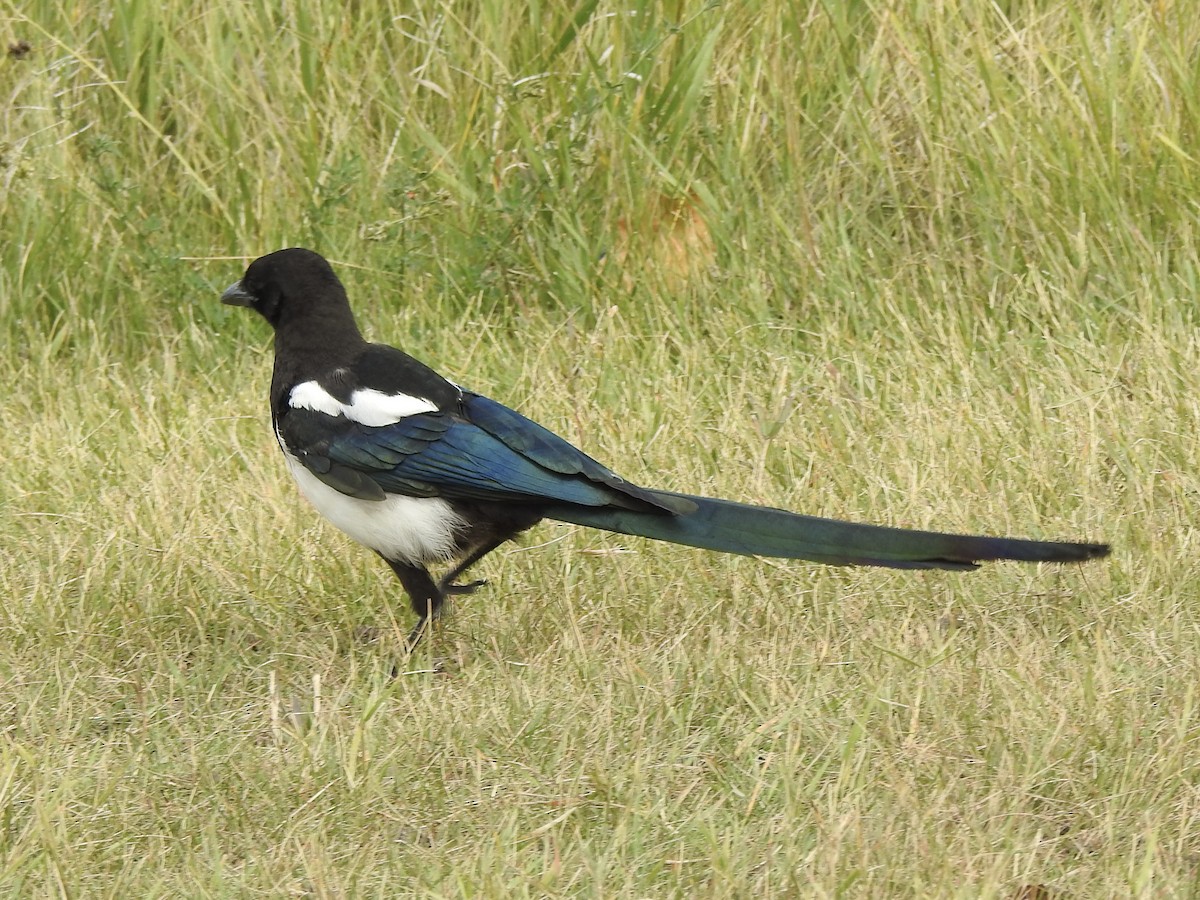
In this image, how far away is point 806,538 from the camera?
2938 mm

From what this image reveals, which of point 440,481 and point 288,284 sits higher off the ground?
point 288,284

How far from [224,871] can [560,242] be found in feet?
8.85

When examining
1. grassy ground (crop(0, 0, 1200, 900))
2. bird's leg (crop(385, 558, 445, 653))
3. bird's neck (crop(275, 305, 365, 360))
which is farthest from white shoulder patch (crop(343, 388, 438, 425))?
grassy ground (crop(0, 0, 1200, 900))

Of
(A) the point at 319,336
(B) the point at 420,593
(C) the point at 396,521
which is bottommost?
(B) the point at 420,593

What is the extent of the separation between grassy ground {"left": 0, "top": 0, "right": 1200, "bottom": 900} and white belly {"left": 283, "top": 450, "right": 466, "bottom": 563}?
199mm

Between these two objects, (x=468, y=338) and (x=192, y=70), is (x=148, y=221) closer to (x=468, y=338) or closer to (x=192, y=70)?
(x=192, y=70)

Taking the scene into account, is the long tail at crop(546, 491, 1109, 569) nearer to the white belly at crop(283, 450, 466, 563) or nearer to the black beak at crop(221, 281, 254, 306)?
the white belly at crop(283, 450, 466, 563)

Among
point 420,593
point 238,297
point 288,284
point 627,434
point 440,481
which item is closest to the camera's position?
point 440,481

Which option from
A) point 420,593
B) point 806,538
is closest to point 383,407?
point 420,593

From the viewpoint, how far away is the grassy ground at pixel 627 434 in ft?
8.20

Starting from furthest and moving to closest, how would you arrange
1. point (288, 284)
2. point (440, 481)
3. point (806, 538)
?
1. point (288, 284)
2. point (440, 481)
3. point (806, 538)

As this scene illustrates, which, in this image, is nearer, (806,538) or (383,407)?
(806,538)

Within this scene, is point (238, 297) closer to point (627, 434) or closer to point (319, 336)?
point (319, 336)

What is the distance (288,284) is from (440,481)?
578 millimetres
